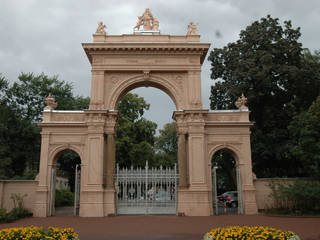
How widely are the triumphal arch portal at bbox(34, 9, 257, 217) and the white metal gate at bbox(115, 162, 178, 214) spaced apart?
0.48 metres

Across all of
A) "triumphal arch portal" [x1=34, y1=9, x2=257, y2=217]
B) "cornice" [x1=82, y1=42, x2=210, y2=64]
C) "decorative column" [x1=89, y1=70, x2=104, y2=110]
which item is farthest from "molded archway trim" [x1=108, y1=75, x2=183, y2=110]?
"cornice" [x1=82, y1=42, x2=210, y2=64]

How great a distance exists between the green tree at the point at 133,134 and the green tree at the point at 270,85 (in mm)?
10577

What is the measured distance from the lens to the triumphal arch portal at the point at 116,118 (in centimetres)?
1803

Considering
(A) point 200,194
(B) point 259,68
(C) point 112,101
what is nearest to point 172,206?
(A) point 200,194

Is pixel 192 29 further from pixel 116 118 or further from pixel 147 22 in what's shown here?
pixel 116 118

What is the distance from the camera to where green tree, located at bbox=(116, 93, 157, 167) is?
107 feet

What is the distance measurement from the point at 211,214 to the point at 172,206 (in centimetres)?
233

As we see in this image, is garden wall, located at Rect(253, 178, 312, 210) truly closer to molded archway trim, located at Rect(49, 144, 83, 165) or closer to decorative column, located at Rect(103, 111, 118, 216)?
decorative column, located at Rect(103, 111, 118, 216)

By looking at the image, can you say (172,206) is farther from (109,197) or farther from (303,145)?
(303,145)

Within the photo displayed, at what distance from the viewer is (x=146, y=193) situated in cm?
1816

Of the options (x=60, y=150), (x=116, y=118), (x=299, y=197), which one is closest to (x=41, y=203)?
(x=60, y=150)

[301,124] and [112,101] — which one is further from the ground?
[112,101]

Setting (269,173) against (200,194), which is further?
(269,173)

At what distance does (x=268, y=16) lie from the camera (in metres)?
26.2
